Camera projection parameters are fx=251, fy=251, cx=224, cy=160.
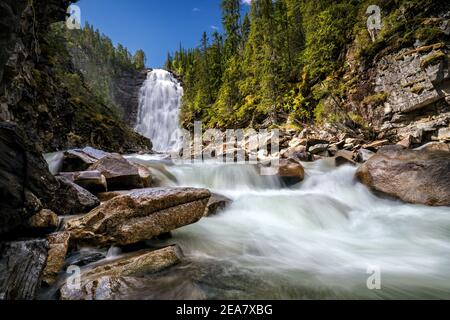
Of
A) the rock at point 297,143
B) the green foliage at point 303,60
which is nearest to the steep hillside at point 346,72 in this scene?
the green foliage at point 303,60

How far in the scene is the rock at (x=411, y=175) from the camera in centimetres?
692

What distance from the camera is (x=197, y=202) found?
4520 millimetres

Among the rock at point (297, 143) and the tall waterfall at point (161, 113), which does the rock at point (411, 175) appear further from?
the tall waterfall at point (161, 113)

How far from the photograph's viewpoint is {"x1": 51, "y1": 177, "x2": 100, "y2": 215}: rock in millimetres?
4680

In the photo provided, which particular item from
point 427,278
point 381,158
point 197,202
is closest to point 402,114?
point 381,158

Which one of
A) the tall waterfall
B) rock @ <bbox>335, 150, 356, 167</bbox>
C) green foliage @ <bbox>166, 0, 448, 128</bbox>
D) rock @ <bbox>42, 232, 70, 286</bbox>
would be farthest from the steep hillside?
rock @ <bbox>42, 232, 70, 286</bbox>

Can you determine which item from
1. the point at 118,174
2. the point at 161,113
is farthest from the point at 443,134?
the point at 161,113

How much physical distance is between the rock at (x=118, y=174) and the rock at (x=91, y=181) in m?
0.33

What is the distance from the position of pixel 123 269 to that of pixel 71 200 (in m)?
2.52

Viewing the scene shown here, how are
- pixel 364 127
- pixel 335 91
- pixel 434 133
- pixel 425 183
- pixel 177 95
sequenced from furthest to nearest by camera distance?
1. pixel 177 95
2. pixel 335 91
3. pixel 364 127
4. pixel 434 133
5. pixel 425 183

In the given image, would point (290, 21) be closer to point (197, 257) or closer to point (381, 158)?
point (381, 158)

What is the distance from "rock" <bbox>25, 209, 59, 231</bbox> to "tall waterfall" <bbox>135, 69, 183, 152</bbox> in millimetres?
31956

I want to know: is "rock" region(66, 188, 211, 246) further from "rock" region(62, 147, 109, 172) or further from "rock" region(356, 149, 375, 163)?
"rock" region(356, 149, 375, 163)

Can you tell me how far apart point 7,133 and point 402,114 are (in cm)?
1610
